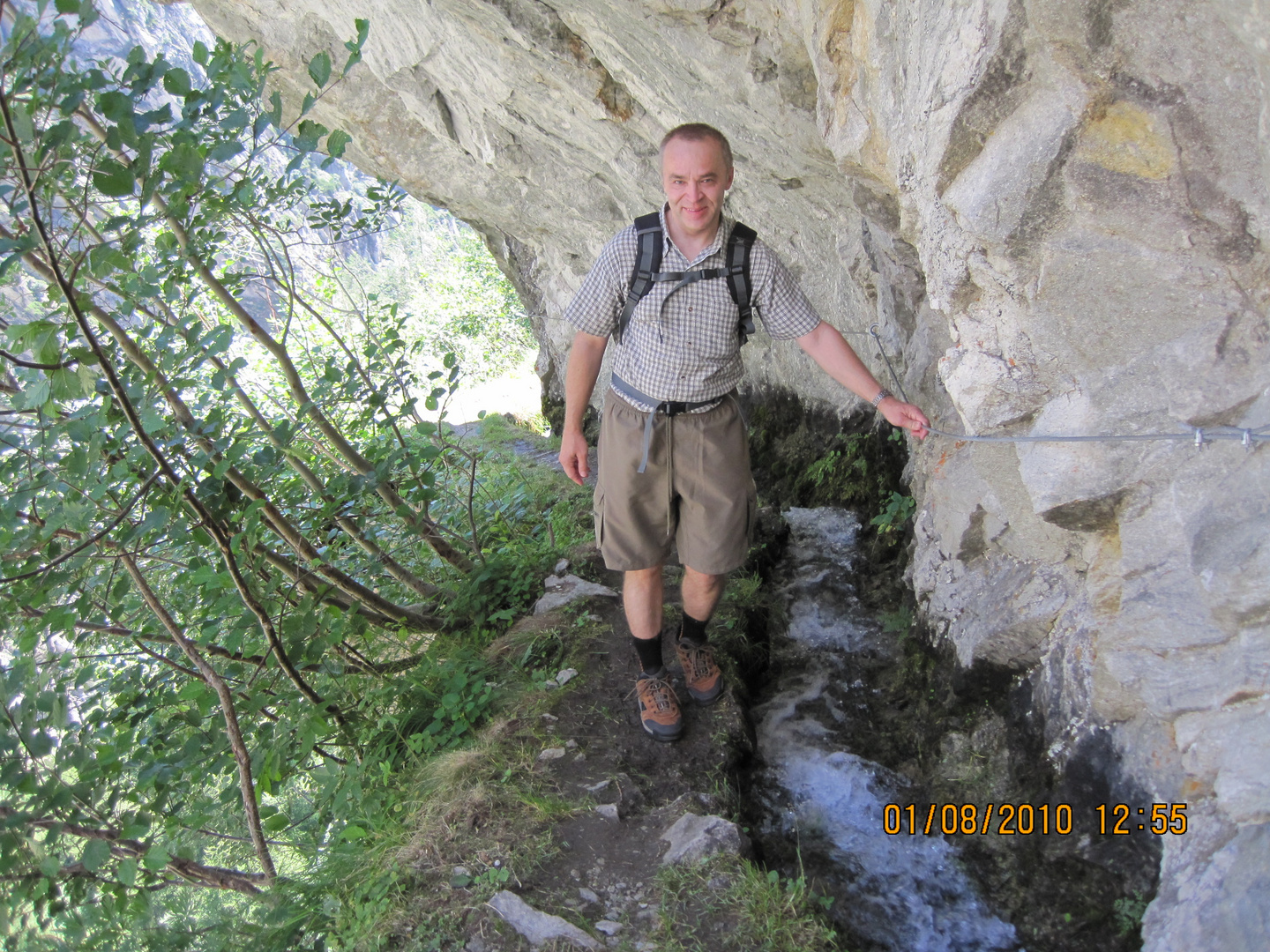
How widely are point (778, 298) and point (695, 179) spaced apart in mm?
578

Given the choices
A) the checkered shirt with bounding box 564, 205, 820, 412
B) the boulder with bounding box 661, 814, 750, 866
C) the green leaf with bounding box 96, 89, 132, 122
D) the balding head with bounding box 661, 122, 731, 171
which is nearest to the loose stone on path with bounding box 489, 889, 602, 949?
the boulder with bounding box 661, 814, 750, 866

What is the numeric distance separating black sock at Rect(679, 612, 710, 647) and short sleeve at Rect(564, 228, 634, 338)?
1503 millimetres

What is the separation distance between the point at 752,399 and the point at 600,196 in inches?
108

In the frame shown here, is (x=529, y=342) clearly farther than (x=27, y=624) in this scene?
Yes

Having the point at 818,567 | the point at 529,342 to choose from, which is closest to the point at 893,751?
the point at 818,567

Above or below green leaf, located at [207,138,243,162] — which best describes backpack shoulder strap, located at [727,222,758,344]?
above

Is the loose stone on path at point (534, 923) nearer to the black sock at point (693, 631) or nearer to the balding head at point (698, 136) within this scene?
the black sock at point (693, 631)

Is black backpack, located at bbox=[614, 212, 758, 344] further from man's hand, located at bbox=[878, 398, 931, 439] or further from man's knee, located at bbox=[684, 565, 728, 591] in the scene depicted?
man's knee, located at bbox=[684, 565, 728, 591]

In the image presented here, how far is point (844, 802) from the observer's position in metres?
3.63

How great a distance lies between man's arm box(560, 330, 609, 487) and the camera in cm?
337

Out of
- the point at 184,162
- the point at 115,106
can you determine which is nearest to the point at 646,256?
the point at 184,162

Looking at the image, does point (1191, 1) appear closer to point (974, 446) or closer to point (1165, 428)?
point (1165, 428)

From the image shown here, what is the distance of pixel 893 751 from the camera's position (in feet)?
12.7
